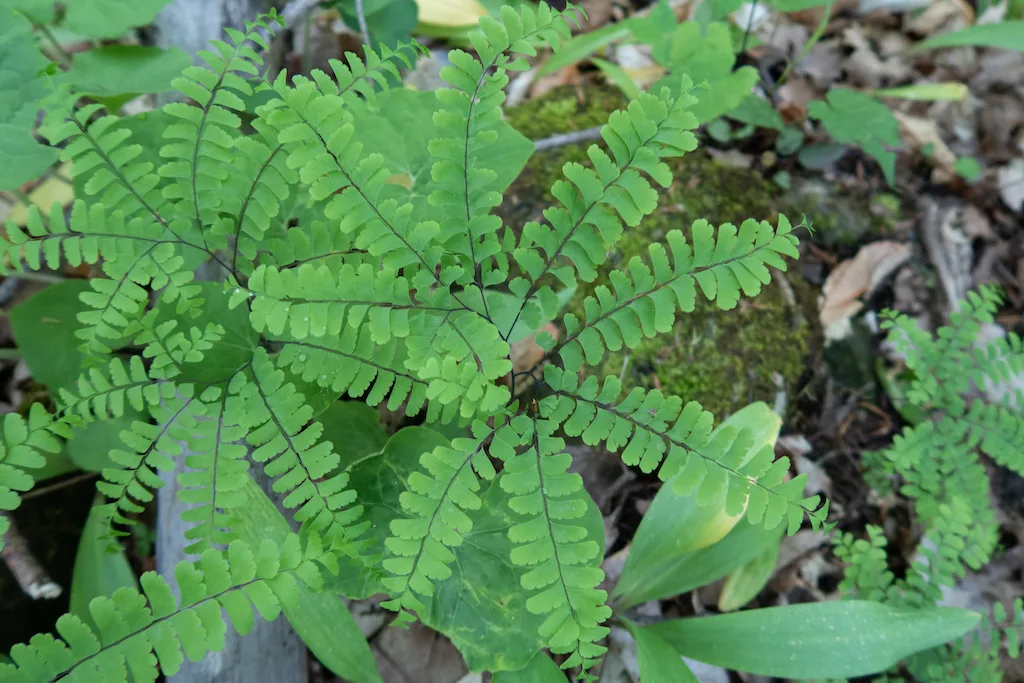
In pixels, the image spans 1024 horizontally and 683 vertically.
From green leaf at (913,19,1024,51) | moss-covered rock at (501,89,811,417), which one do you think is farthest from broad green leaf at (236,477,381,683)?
green leaf at (913,19,1024,51)

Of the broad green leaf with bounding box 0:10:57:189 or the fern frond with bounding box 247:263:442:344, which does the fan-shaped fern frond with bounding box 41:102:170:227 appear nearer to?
the broad green leaf with bounding box 0:10:57:189

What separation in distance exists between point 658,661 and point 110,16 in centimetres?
220

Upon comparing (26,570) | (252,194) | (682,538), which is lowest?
(682,538)

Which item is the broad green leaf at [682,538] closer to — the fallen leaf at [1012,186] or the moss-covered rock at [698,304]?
the moss-covered rock at [698,304]

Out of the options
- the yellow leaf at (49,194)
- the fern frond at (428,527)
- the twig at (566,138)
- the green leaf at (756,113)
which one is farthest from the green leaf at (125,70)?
the green leaf at (756,113)

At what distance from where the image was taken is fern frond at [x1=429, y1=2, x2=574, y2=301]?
1164mm

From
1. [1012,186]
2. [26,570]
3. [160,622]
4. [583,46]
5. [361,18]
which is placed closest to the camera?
[160,622]

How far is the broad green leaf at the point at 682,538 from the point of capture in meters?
1.71

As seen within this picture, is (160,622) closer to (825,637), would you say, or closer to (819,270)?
(825,637)

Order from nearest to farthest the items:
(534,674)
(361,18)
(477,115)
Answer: (477,115), (534,674), (361,18)

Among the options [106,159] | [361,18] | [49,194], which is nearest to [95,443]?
[106,159]

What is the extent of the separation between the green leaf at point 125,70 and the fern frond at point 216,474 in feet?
3.16

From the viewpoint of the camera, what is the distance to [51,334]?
5.66 ft

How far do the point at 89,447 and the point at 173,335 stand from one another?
1.96 feet
